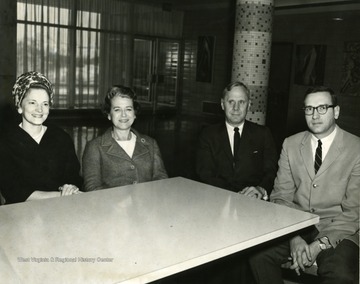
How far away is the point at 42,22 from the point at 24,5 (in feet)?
1.83

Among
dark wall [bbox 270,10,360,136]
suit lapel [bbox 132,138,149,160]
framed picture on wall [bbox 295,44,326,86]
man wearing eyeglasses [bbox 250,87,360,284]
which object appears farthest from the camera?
framed picture on wall [bbox 295,44,326,86]

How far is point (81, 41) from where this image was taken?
1112 centimetres

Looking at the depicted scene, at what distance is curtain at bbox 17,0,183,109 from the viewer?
10266 mm

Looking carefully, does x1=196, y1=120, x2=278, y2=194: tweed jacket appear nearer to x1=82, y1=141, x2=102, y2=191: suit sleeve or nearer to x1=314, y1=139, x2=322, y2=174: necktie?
x1=314, y1=139, x2=322, y2=174: necktie

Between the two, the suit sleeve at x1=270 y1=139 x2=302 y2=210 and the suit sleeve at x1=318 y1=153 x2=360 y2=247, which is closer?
the suit sleeve at x1=318 y1=153 x2=360 y2=247

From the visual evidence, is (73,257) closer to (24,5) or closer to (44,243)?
(44,243)

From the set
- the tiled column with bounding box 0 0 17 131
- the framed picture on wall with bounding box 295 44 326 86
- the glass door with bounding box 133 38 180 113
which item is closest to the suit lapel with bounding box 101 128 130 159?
the tiled column with bounding box 0 0 17 131

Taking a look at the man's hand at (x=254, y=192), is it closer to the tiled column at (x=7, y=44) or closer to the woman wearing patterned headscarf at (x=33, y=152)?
the woman wearing patterned headscarf at (x=33, y=152)

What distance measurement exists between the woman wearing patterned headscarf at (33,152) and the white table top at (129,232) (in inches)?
20.9

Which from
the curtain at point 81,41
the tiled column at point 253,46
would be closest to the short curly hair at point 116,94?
the tiled column at point 253,46

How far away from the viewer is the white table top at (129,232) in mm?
1396

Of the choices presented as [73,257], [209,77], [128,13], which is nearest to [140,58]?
[128,13]

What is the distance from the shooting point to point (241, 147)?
3246 millimetres

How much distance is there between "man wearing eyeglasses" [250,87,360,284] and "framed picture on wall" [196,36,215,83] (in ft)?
32.3
